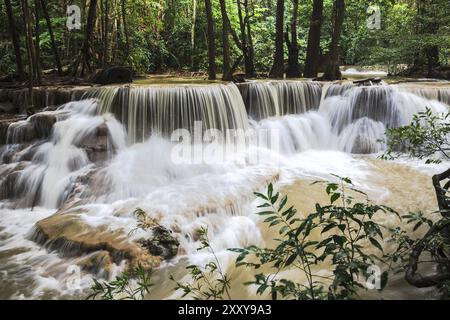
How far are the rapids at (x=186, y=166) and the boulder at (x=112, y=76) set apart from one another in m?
1.90

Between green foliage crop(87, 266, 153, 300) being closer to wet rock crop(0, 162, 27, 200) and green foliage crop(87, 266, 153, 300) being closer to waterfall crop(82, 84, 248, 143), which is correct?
wet rock crop(0, 162, 27, 200)

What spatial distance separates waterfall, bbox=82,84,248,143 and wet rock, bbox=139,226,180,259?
14.2 feet

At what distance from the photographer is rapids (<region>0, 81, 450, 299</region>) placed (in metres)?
5.54

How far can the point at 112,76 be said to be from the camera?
11.8m

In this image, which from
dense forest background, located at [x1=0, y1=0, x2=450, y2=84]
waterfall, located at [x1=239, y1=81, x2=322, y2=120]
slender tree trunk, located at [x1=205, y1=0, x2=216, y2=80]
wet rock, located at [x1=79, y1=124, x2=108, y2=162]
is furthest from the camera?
dense forest background, located at [x1=0, y1=0, x2=450, y2=84]

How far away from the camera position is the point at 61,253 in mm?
5441

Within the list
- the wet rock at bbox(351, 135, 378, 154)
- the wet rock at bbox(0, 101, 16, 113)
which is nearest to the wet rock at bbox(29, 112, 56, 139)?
the wet rock at bbox(0, 101, 16, 113)

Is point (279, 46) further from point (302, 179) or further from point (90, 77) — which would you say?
point (302, 179)

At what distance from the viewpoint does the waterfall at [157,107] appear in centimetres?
950

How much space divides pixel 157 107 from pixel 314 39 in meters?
8.60

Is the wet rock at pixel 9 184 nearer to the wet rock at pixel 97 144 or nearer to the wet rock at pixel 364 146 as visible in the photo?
the wet rock at pixel 97 144
